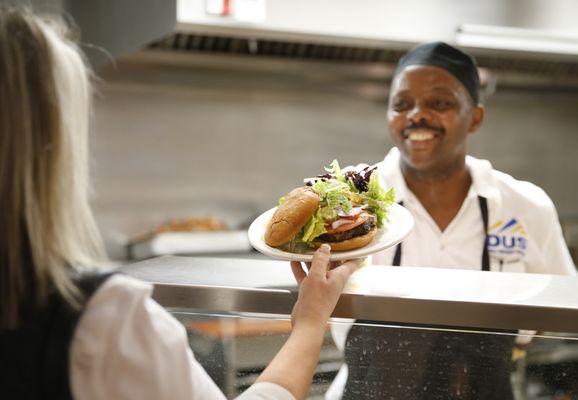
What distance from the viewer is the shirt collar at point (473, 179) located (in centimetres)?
203

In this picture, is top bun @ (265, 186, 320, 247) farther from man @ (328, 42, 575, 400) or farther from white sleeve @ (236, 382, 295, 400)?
man @ (328, 42, 575, 400)

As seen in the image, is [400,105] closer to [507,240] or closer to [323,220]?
[507,240]

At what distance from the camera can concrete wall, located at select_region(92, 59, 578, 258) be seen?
3.86 metres

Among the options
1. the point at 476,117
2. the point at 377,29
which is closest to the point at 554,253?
the point at 476,117

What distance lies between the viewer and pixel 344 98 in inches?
170

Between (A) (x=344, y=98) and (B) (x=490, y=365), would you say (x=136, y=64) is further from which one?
(B) (x=490, y=365)

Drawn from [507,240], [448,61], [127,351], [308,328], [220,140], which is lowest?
[220,140]

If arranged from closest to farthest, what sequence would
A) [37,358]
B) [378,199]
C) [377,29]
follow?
[37,358] < [378,199] < [377,29]

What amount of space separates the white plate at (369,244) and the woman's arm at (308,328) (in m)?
0.07

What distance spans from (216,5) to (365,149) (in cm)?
175

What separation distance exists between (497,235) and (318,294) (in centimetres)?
106

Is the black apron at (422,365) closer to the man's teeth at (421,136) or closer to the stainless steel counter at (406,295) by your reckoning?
the stainless steel counter at (406,295)

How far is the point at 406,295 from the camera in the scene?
1.12m

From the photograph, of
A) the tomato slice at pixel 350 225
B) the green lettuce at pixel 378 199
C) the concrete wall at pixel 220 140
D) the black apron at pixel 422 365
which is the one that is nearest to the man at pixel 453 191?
the green lettuce at pixel 378 199
